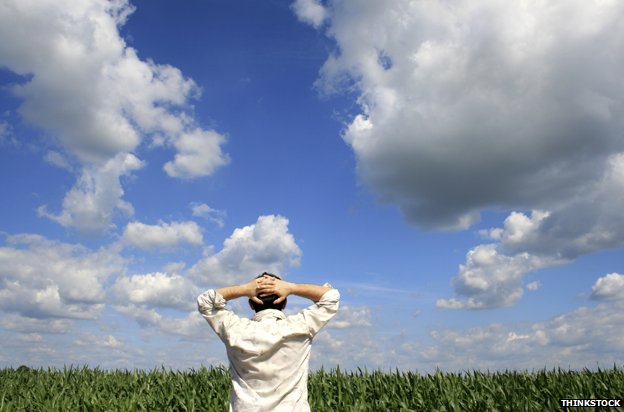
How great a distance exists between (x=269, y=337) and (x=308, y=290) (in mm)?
521

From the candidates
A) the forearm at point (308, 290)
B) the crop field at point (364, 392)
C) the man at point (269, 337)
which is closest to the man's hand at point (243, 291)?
the man at point (269, 337)

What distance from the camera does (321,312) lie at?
4.60 m

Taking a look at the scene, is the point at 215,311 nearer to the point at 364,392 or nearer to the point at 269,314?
the point at 269,314

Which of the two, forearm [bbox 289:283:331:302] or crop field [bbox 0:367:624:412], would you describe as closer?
forearm [bbox 289:283:331:302]

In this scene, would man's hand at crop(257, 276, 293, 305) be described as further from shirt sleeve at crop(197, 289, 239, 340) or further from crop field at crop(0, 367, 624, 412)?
crop field at crop(0, 367, 624, 412)

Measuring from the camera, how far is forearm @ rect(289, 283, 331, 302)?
4676 millimetres

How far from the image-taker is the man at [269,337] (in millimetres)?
4480

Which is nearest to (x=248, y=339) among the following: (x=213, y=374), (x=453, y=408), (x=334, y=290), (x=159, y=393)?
(x=334, y=290)

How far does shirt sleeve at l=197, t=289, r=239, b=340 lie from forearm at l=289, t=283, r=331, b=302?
1.77ft

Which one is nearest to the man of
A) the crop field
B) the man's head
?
the man's head

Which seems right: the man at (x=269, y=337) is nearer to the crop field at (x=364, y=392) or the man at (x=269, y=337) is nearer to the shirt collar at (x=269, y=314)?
the shirt collar at (x=269, y=314)

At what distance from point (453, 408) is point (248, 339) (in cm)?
724

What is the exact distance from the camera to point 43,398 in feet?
45.2

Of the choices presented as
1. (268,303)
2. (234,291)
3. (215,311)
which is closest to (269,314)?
(268,303)
